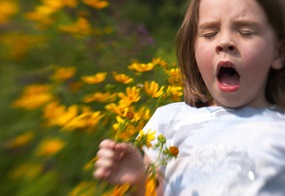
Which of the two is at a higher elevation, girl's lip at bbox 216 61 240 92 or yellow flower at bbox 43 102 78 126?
yellow flower at bbox 43 102 78 126

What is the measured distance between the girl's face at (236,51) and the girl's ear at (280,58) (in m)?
0.05

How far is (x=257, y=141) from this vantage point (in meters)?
1.19

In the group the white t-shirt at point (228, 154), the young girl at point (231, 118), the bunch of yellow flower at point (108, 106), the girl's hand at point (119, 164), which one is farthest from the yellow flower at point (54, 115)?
the white t-shirt at point (228, 154)

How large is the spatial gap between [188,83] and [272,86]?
0.29m

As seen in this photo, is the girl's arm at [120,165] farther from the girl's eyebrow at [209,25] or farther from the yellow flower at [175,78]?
the yellow flower at [175,78]

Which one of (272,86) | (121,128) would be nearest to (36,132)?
(121,128)

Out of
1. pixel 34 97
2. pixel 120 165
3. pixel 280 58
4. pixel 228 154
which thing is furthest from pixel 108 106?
pixel 34 97

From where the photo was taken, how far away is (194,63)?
5.11 feet

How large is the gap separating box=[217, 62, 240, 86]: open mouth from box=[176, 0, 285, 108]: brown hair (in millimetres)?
171

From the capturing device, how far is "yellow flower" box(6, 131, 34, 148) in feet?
1.75

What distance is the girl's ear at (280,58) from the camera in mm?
1361

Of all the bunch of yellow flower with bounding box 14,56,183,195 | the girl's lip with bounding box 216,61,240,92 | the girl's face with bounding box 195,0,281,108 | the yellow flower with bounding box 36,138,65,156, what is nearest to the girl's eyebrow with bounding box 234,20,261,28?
the girl's face with bounding box 195,0,281,108

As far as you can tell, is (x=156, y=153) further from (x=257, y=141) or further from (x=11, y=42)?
(x=11, y=42)

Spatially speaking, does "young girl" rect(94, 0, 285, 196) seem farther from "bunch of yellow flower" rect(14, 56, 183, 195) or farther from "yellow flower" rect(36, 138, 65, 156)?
"yellow flower" rect(36, 138, 65, 156)
